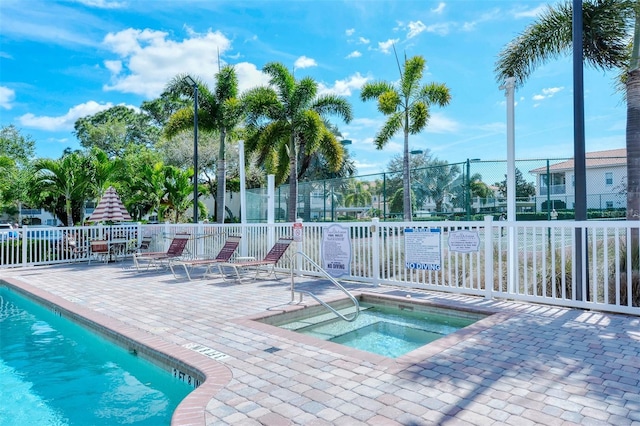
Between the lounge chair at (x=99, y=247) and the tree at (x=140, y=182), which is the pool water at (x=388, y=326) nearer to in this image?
the lounge chair at (x=99, y=247)

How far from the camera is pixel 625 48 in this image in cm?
834

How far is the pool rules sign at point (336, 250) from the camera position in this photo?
336 inches

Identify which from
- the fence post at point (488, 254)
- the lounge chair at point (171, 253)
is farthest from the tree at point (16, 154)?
the fence post at point (488, 254)

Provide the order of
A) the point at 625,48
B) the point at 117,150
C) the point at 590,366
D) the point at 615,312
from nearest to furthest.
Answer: the point at 590,366, the point at 615,312, the point at 625,48, the point at 117,150

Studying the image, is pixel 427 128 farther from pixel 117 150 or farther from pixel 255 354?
pixel 117 150

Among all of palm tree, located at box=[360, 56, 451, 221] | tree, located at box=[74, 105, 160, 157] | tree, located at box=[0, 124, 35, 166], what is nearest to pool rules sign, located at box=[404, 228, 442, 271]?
palm tree, located at box=[360, 56, 451, 221]

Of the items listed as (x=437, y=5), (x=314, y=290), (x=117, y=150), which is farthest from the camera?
(x=117, y=150)

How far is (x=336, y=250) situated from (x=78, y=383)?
17.4 feet

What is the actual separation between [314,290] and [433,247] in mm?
2291

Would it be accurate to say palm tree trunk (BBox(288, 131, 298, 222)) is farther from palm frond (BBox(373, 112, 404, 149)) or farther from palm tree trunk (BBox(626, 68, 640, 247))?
palm tree trunk (BBox(626, 68, 640, 247))

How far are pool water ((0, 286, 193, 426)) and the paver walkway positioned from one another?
0.49 m

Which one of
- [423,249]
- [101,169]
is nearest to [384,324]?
[423,249]

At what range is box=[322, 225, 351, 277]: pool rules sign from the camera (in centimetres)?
853

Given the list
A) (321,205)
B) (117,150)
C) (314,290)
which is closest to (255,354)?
(314,290)
